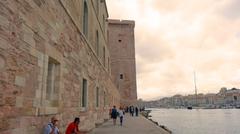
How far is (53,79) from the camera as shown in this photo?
6602 millimetres

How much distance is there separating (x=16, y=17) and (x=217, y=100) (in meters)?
174

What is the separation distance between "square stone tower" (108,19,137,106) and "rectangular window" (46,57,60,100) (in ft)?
120

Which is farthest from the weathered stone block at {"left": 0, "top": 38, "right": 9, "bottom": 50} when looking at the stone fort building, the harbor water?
the harbor water

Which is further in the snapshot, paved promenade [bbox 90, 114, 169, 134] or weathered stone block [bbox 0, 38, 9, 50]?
paved promenade [bbox 90, 114, 169, 134]

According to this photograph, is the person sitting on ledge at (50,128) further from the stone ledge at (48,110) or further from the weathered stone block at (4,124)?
the weathered stone block at (4,124)

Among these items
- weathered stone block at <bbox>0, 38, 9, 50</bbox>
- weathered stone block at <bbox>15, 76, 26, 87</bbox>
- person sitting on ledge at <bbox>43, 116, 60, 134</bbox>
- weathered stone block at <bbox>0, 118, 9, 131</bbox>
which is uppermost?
weathered stone block at <bbox>0, 38, 9, 50</bbox>

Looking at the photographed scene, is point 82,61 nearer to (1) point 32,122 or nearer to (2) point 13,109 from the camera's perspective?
(1) point 32,122

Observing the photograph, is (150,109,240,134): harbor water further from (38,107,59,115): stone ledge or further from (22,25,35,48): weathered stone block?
(22,25,35,48): weathered stone block

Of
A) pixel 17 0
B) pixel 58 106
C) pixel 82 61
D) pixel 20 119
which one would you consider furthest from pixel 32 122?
pixel 82 61

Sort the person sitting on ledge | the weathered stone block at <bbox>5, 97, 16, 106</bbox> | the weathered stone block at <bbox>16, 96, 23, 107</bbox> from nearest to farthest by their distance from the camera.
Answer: the weathered stone block at <bbox>5, 97, 16, 106</bbox> < the weathered stone block at <bbox>16, 96, 23, 107</bbox> < the person sitting on ledge

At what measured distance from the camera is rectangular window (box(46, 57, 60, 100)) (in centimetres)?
645

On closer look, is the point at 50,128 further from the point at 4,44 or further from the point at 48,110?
the point at 4,44

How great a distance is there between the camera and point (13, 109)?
163 inches

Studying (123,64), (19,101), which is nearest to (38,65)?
(19,101)
